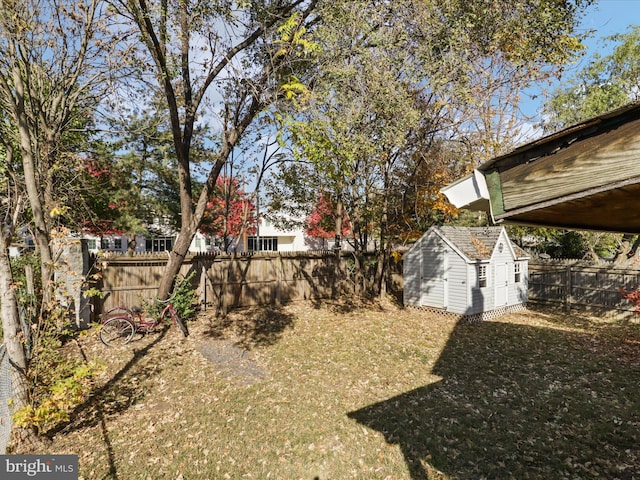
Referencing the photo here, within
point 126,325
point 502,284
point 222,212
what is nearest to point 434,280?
point 502,284

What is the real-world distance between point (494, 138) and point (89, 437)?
44.3 feet

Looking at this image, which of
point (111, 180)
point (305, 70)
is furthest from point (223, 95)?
point (111, 180)

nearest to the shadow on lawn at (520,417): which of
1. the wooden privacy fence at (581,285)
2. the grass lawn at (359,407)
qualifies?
the grass lawn at (359,407)

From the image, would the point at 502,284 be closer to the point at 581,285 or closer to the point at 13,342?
the point at 581,285

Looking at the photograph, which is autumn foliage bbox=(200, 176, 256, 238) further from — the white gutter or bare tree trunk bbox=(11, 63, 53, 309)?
the white gutter

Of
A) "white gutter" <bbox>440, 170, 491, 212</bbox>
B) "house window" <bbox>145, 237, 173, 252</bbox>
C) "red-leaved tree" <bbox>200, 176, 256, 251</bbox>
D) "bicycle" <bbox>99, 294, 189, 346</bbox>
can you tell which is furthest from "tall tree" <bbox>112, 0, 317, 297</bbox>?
"house window" <bbox>145, 237, 173, 252</bbox>

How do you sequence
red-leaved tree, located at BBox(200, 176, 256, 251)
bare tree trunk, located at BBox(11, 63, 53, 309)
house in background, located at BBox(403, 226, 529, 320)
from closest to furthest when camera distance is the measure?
bare tree trunk, located at BBox(11, 63, 53, 309), house in background, located at BBox(403, 226, 529, 320), red-leaved tree, located at BBox(200, 176, 256, 251)

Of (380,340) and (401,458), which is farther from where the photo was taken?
(380,340)

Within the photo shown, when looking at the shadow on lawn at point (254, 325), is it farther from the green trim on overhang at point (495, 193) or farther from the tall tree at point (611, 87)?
the tall tree at point (611, 87)

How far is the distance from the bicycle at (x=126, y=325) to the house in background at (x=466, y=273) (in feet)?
29.8

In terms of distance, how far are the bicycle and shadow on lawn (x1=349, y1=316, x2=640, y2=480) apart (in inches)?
247

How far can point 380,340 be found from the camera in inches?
398

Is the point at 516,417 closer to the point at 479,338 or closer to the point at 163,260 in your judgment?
the point at 479,338
